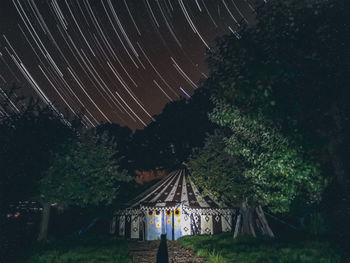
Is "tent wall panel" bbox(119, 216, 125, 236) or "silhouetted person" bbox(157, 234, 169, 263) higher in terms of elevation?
"tent wall panel" bbox(119, 216, 125, 236)

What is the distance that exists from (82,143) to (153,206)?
6562 millimetres

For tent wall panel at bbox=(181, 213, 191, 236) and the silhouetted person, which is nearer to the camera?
the silhouetted person

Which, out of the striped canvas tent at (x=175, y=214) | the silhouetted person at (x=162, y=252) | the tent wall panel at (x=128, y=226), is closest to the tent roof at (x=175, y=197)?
the striped canvas tent at (x=175, y=214)

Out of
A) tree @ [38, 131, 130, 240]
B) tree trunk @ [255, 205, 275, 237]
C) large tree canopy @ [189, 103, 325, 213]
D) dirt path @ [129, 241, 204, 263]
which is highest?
tree @ [38, 131, 130, 240]

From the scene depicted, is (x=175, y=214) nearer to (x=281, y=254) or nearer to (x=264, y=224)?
(x=264, y=224)

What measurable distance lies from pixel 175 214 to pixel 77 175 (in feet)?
23.0

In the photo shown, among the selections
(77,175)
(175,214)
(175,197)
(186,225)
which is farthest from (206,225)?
(77,175)

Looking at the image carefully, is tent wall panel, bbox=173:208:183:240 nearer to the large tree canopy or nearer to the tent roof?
the tent roof

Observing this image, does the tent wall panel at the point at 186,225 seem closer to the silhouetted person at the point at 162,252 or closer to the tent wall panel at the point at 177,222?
the tent wall panel at the point at 177,222

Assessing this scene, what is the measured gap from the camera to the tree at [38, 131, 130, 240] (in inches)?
754

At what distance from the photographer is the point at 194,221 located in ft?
68.4

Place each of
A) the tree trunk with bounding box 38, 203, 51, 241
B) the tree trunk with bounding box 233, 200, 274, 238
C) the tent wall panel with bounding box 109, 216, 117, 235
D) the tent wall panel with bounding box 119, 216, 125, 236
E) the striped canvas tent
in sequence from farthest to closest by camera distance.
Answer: the tent wall panel with bounding box 109, 216, 117, 235 < the tent wall panel with bounding box 119, 216, 125, 236 < the striped canvas tent < the tree trunk with bounding box 38, 203, 51, 241 < the tree trunk with bounding box 233, 200, 274, 238

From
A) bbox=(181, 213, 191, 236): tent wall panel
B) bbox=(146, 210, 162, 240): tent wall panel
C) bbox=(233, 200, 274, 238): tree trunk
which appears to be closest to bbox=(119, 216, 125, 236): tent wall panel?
bbox=(146, 210, 162, 240): tent wall panel

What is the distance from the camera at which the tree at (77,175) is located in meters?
19.2
